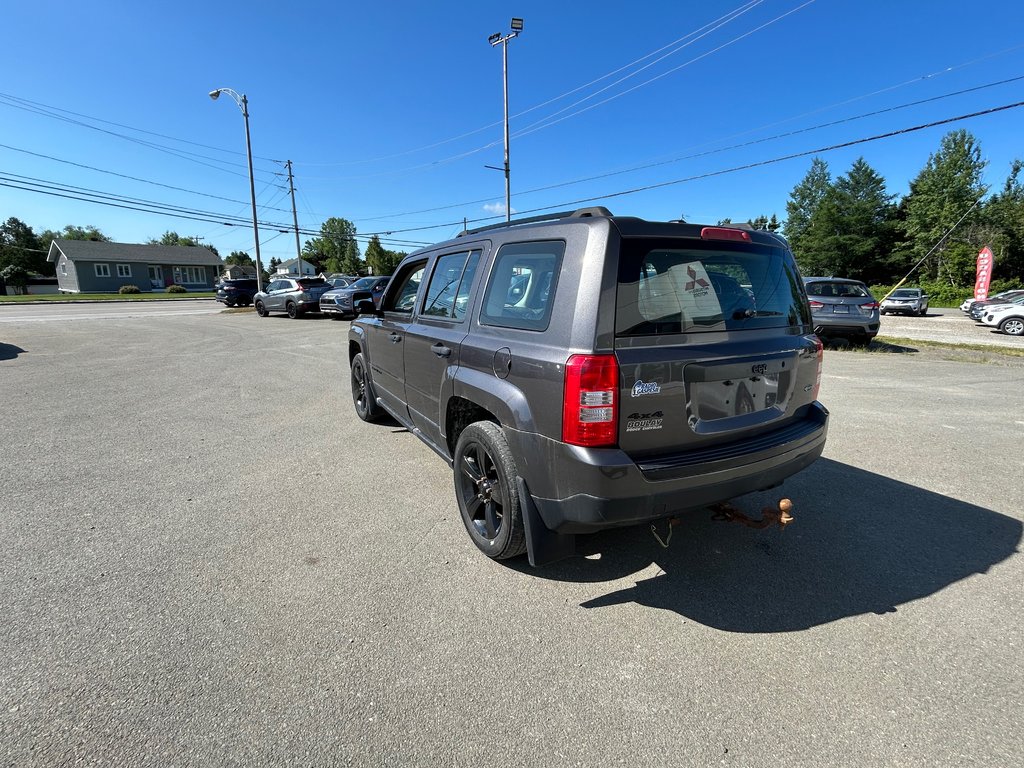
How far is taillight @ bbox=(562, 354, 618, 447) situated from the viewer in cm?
220

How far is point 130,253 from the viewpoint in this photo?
52.2m

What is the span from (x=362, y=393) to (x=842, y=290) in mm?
10733

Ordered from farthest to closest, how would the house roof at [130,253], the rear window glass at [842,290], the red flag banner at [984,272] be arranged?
the house roof at [130,253], the red flag banner at [984,272], the rear window glass at [842,290]

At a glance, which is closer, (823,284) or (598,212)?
(598,212)

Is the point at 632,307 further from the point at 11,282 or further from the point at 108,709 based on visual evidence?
the point at 11,282

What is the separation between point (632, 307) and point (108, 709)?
8.79 ft

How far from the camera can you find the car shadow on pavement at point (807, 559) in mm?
2535

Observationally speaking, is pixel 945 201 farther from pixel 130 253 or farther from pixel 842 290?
pixel 130 253

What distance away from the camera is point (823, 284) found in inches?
436

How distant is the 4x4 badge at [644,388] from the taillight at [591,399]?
0.32ft

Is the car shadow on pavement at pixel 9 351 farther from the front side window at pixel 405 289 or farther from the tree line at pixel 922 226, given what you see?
the tree line at pixel 922 226

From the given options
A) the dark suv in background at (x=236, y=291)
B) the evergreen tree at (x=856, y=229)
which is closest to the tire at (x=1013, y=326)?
the dark suv in background at (x=236, y=291)

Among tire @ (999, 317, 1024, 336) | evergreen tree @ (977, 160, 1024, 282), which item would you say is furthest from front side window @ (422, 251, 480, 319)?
evergreen tree @ (977, 160, 1024, 282)

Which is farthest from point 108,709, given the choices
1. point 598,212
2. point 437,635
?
point 598,212
